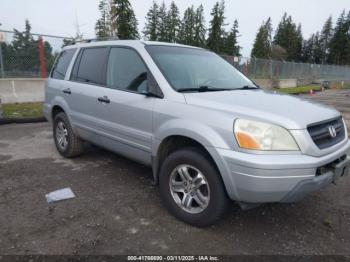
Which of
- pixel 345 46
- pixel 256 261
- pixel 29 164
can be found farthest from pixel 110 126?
pixel 345 46

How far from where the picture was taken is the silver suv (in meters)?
2.37

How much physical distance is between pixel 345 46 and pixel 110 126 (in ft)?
307

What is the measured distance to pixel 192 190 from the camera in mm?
2850

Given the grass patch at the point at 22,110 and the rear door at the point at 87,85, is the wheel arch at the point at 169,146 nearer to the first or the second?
the rear door at the point at 87,85

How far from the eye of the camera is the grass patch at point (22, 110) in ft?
26.5

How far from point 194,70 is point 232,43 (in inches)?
2522

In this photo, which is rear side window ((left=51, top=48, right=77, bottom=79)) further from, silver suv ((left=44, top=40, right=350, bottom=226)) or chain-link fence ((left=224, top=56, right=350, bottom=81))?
chain-link fence ((left=224, top=56, right=350, bottom=81))

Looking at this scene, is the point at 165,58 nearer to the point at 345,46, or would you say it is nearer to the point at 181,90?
the point at 181,90

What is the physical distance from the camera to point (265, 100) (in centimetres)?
296

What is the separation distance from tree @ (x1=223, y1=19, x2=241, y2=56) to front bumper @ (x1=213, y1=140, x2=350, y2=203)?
60.9 meters

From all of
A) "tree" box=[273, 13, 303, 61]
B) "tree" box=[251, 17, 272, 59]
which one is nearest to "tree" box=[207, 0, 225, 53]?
"tree" box=[251, 17, 272, 59]

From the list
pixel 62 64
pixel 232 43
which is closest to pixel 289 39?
pixel 232 43

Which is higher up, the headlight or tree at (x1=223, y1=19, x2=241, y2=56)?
tree at (x1=223, y1=19, x2=241, y2=56)

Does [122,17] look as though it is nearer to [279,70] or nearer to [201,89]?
[279,70]
